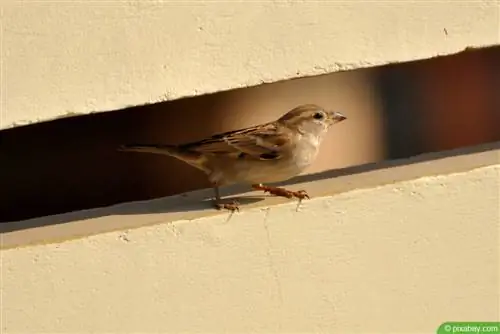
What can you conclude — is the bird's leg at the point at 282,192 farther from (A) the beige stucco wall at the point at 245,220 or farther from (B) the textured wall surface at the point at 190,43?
(B) the textured wall surface at the point at 190,43

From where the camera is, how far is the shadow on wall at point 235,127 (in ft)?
14.4

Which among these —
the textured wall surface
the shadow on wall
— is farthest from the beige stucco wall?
the shadow on wall

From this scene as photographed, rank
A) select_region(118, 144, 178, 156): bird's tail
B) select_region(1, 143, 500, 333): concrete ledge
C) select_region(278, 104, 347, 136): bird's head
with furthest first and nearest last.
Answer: select_region(278, 104, 347, 136): bird's head
select_region(118, 144, 178, 156): bird's tail
select_region(1, 143, 500, 333): concrete ledge

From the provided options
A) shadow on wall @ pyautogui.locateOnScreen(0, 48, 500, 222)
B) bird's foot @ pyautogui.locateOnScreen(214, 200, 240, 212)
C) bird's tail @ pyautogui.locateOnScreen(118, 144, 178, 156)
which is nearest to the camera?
bird's foot @ pyautogui.locateOnScreen(214, 200, 240, 212)

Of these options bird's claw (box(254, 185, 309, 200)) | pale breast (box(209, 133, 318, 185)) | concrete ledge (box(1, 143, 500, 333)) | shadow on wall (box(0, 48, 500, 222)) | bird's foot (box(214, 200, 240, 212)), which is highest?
shadow on wall (box(0, 48, 500, 222))

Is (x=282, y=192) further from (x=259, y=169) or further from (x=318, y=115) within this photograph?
(x=318, y=115)

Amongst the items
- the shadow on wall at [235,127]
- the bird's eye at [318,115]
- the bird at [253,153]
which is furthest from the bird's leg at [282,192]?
the shadow on wall at [235,127]

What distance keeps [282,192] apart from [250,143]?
0.28 meters

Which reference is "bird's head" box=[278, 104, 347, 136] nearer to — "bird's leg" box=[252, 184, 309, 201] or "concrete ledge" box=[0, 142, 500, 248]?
"concrete ledge" box=[0, 142, 500, 248]

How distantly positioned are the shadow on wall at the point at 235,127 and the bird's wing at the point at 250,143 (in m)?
1.01

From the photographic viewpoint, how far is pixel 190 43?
3049mm

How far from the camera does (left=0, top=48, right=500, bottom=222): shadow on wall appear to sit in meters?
4.39

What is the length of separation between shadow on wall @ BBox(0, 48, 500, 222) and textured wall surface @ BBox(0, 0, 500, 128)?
128cm

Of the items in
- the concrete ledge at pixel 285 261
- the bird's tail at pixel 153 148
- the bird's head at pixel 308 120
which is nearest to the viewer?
the concrete ledge at pixel 285 261
